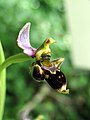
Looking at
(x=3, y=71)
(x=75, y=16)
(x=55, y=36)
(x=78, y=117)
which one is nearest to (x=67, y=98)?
(x=78, y=117)

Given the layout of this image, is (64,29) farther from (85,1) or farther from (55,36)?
(85,1)

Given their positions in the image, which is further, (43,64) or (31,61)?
(31,61)

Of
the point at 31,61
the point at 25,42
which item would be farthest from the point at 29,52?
the point at 31,61

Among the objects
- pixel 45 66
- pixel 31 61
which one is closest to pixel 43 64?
pixel 45 66

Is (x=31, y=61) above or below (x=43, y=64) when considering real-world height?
below

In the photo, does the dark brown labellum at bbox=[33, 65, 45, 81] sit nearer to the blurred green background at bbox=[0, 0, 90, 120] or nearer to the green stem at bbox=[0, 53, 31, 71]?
the green stem at bbox=[0, 53, 31, 71]

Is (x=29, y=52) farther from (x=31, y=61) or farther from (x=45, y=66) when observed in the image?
(x=31, y=61)
